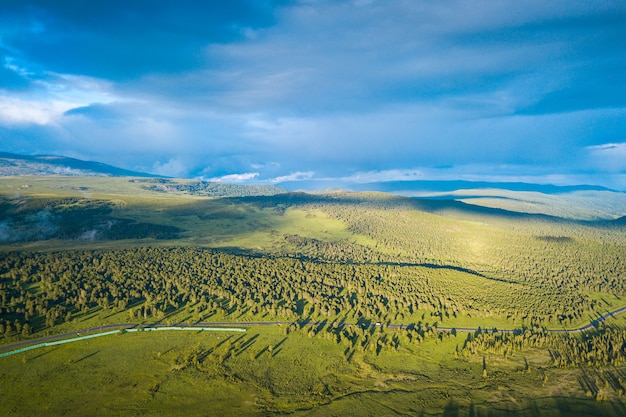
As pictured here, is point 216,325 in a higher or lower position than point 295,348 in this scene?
higher

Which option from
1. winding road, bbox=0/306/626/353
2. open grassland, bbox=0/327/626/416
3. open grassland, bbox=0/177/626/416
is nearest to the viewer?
open grassland, bbox=0/327/626/416

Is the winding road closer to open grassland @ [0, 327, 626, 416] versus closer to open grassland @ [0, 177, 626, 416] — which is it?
open grassland @ [0, 177, 626, 416]

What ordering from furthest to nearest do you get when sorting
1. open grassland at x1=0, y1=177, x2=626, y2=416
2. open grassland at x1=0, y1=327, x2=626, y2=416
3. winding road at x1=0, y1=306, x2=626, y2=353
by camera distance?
winding road at x1=0, y1=306, x2=626, y2=353
open grassland at x1=0, y1=177, x2=626, y2=416
open grassland at x1=0, y1=327, x2=626, y2=416

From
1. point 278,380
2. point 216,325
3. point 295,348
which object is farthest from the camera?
point 216,325

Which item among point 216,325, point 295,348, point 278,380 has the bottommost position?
point 278,380

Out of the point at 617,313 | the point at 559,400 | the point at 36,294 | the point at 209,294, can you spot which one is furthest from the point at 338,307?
the point at 617,313

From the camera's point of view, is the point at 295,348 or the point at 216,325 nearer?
the point at 295,348

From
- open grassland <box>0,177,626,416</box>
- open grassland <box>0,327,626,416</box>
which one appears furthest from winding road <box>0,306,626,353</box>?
open grassland <box>0,327,626,416</box>

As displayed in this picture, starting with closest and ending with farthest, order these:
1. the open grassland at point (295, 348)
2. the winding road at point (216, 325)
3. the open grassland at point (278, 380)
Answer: the open grassland at point (278, 380) → the open grassland at point (295, 348) → the winding road at point (216, 325)

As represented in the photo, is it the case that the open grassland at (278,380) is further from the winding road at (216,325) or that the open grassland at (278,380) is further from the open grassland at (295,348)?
the winding road at (216,325)

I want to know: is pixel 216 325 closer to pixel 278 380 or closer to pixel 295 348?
pixel 295 348

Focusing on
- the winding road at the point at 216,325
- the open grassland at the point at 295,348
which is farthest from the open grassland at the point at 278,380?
the winding road at the point at 216,325

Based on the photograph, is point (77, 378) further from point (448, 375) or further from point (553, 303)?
point (553, 303)

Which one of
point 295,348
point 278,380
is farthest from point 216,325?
point 278,380
